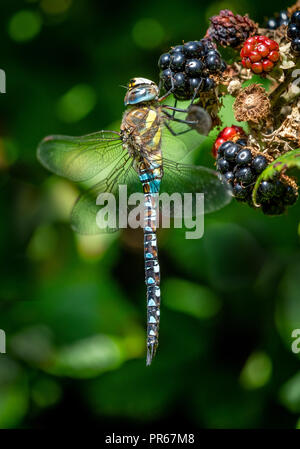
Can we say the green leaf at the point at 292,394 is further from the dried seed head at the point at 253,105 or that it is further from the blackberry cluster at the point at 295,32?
the blackberry cluster at the point at 295,32

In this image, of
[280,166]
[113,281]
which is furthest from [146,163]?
[113,281]

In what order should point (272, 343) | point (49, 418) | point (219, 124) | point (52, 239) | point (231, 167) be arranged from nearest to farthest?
1. point (231, 167)
2. point (219, 124)
3. point (272, 343)
4. point (49, 418)
5. point (52, 239)

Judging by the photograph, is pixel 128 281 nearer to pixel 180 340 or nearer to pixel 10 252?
pixel 180 340

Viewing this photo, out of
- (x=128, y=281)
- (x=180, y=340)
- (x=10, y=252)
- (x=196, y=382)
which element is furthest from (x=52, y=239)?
(x=196, y=382)

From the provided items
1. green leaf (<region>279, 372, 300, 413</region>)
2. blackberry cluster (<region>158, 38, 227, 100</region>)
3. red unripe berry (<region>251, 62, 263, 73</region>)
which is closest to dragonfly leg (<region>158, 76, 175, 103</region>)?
blackberry cluster (<region>158, 38, 227, 100</region>)

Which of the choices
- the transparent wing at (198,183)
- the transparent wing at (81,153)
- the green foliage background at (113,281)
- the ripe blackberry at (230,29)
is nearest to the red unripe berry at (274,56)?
the ripe blackberry at (230,29)

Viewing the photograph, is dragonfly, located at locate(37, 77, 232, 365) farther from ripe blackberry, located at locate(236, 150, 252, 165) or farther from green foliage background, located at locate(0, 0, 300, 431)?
green foliage background, located at locate(0, 0, 300, 431)

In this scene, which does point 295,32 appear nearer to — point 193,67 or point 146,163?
point 193,67
